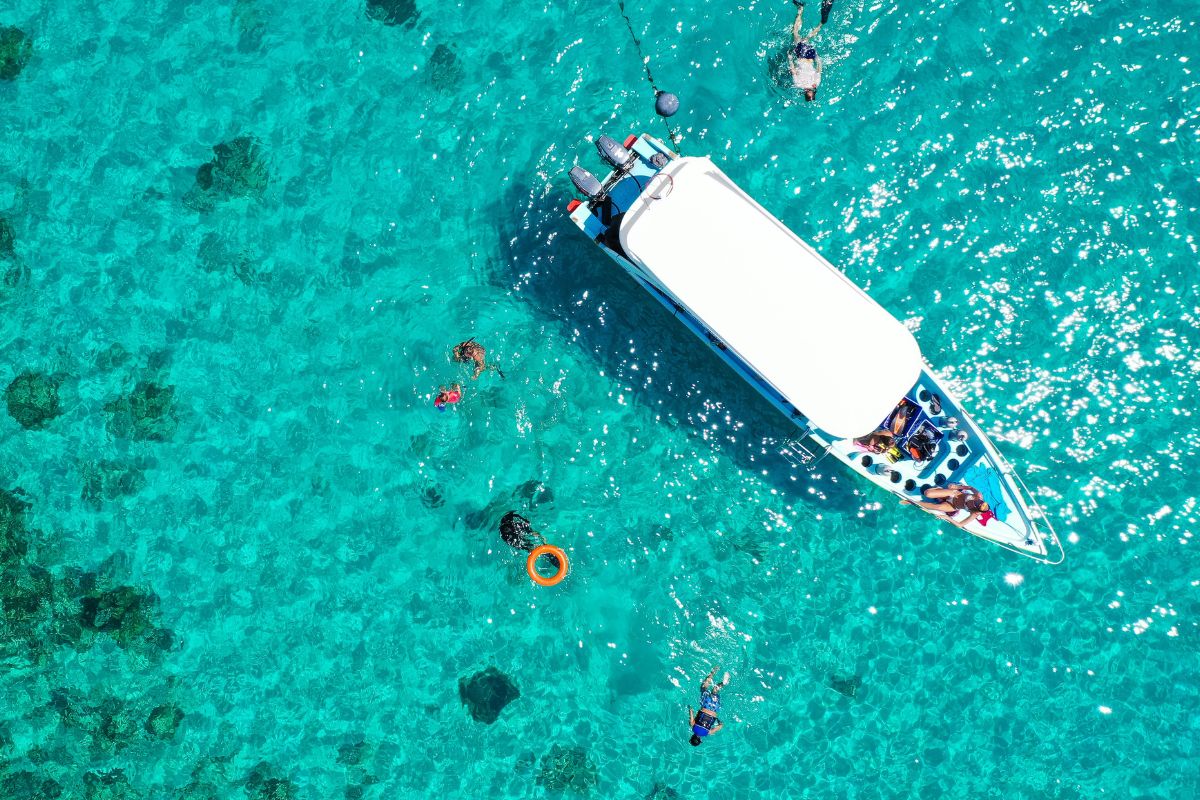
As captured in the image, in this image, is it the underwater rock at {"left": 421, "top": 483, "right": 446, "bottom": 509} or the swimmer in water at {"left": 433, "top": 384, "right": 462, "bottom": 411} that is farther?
the underwater rock at {"left": 421, "top": 483, "right": 446, "bottom": 509}

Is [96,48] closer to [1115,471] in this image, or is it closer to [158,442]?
[158,442]

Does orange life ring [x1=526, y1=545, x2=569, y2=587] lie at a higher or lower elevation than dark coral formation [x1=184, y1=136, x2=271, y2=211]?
lower

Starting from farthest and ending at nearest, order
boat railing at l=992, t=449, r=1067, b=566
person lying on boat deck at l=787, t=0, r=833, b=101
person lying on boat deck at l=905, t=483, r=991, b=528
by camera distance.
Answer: person lying on boat deck at l=787, t=0, r=833, b=101 → boat railing at l=992, t=449, r=1067, b=566 → person lying on boat deck at l=905, t=483, r=991, b=528

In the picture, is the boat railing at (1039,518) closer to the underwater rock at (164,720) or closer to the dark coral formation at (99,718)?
the underwater rock at (164,720)

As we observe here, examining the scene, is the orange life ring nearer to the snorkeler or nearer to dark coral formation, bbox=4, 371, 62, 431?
the snorkeler

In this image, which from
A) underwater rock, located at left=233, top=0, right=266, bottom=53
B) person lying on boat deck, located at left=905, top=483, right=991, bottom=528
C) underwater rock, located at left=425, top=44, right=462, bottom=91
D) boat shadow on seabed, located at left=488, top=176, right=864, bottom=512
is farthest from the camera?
underwater rock, located at left=233, top=0, right=266, bottom=53

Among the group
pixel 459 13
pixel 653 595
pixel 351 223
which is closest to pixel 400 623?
pixel 653 595

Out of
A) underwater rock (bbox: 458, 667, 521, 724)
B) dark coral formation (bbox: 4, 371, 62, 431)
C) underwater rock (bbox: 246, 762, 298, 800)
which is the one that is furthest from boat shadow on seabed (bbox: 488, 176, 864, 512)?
underwater rock (bbox: 246, 762, 298, 800)
